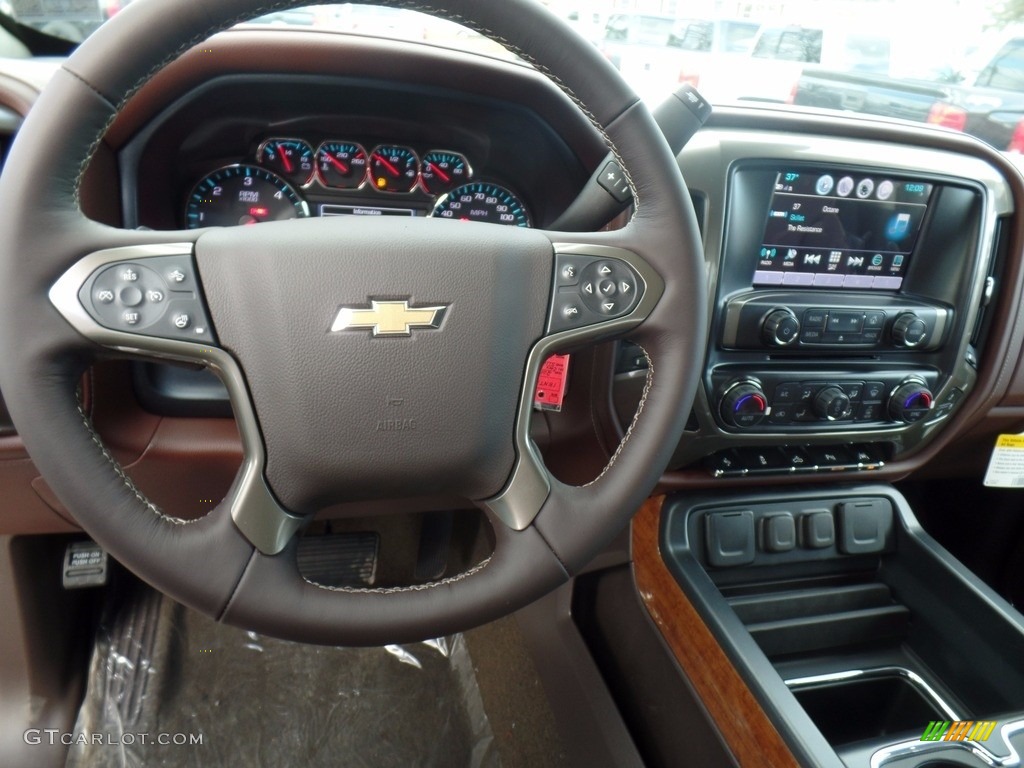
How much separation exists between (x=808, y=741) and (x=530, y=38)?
834 millimetres

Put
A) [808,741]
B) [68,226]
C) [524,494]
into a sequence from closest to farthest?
[68,226], [524,494], [808,741]

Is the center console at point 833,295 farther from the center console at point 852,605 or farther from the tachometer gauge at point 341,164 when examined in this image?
the tachometer gauge at point 341,164

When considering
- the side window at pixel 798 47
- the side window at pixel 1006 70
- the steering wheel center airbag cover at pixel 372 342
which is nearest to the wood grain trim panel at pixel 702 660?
the steering wheel center airbag cover at pixel 372 342

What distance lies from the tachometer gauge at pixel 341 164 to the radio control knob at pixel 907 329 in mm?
845

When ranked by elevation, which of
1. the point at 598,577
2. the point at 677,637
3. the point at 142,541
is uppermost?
the point at 142,541

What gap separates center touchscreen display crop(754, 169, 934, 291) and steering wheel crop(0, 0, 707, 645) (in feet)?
1.43

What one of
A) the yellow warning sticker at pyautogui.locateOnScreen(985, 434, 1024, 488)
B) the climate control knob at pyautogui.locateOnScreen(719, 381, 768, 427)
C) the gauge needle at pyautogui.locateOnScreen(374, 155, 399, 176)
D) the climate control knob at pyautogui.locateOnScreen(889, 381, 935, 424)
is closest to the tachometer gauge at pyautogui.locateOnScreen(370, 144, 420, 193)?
the gauge needle at pyautogui.locateOnScreen(374, 155, 399, 176)

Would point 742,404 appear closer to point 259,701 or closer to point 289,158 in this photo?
point 289,158

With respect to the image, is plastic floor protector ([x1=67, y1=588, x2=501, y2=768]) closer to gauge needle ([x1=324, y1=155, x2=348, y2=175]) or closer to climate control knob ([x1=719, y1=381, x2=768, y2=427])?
climate control knob ([x1=719, y1=381, x2=768, y2=427])

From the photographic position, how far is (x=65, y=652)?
4.27 ft

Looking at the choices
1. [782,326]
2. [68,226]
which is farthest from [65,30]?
[782,326]

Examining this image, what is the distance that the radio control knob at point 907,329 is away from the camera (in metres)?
1.14

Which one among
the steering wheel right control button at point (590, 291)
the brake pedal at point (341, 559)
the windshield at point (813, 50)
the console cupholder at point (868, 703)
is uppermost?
the windshield at point (813, 50)

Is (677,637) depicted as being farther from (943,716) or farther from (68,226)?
(68,226)
